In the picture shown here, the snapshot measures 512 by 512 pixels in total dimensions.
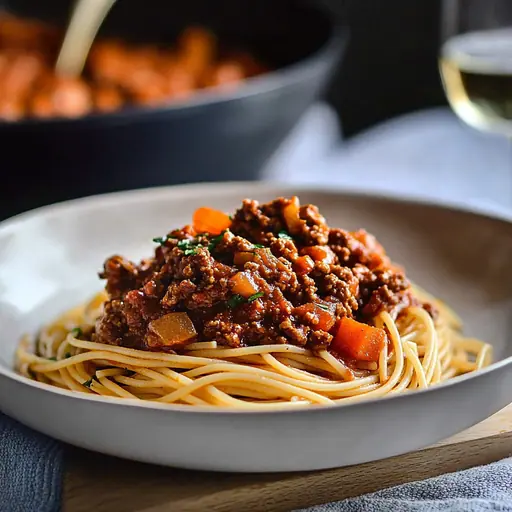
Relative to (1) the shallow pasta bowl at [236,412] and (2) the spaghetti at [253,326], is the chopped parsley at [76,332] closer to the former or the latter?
(2) the spaghetti at [253,326]

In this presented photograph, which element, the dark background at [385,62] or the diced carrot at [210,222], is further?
the dark background at [385,62]

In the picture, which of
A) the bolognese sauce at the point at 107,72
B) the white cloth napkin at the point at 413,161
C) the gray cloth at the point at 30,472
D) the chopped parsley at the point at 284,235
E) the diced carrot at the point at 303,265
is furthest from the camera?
the white cloth napkin at the point at 413,161

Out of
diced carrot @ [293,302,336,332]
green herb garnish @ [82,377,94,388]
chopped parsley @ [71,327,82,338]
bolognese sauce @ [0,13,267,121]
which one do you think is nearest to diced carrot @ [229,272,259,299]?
diced carrot @ [293,302,336,332]

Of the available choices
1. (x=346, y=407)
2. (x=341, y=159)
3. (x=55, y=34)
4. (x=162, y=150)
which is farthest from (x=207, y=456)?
(x=55, y=34)

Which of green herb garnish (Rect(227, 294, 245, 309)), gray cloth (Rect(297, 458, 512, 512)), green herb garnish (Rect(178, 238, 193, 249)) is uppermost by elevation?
green herb garnish (Rect(178, 238, 193, 249))

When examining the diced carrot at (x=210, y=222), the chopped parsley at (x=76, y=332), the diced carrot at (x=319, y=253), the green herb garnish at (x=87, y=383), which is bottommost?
the chopped parsley at (x=76, y=332)

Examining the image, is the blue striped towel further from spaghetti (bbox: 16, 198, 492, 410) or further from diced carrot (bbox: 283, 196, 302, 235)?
diced carrot (bbox: 283, 196, 302, 235)

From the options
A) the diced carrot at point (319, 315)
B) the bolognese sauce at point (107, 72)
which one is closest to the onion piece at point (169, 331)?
the diced carrot at point (319, 315)
